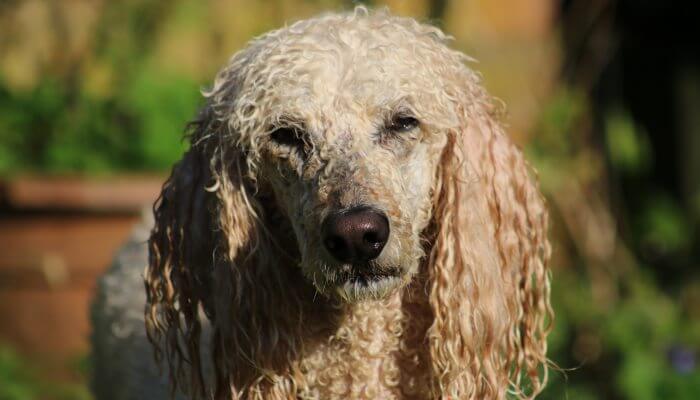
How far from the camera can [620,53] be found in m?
7.35

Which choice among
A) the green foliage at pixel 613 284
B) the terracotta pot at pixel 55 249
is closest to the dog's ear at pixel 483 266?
the green foliage at pixel 613 284

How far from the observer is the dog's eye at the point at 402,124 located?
2650 mm

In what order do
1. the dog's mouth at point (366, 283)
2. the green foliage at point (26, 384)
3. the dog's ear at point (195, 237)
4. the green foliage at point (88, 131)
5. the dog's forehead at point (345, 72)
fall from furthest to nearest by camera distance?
the green foliage at point (88, 131)
the green foliage at point (26, 384)
the dog's ear at point (195, 237)
the dog's forehead at point (345, 72)
the dog's mouth at point (366, 283)

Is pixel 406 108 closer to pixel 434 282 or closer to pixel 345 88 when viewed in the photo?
pixel 345 88

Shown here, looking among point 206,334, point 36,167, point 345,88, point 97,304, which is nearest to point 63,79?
point 36,167

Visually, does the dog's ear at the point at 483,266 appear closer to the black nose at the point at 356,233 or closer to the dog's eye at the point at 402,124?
the dog's eye at the point at 402,124

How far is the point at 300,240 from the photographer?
2.59 meters

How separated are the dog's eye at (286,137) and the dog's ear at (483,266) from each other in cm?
38

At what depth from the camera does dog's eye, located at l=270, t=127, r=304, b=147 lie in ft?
8.69

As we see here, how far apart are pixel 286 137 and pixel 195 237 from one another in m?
0.38

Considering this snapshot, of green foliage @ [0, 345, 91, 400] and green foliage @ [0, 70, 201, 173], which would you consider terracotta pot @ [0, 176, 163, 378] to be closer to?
green foliage @ [0, 345, 91, 400]

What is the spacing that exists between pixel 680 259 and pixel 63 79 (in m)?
3.70

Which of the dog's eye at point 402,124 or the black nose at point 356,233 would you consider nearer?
the black nose at point 356,233

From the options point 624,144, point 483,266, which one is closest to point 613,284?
point 624,144
